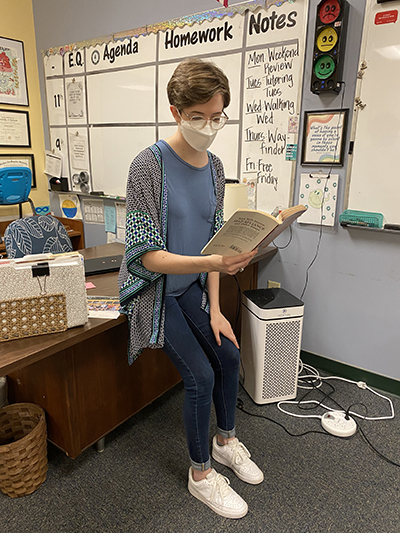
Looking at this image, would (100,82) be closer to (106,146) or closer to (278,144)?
(106,146)

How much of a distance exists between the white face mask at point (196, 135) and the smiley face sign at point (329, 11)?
109cm

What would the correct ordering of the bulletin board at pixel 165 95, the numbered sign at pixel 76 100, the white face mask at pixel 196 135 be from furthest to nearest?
the numbered sign at pixel 76 100 < the bulletin board at pixel 165 95 < the white face mask at pixel 196 135

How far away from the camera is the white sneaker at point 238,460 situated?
4.90 ft

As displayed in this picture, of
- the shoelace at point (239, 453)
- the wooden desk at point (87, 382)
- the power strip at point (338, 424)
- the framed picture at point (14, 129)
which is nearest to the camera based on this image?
the wooden desk at point (87, 382)

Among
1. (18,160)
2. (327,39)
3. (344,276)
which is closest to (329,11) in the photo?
(327,39)

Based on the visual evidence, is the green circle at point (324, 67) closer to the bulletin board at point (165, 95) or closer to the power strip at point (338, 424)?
the bulletin board at point (165, 95)

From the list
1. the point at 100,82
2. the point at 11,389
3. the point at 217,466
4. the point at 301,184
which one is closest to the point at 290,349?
the point at 217,466

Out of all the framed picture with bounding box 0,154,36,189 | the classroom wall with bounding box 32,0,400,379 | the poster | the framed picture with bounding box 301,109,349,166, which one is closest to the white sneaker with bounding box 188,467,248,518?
the classroom wall with bounding box 32,0,400,379

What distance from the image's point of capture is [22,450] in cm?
136

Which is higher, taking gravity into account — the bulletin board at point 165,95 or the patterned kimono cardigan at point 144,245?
the bulletin board at point 165,95

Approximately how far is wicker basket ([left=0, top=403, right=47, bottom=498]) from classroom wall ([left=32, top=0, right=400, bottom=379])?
151 cm

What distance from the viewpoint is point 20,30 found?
3.19 metres

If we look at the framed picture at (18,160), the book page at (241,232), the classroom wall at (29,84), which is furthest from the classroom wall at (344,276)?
the framed picture at (18,160)

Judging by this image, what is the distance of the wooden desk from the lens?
140 centimetres
